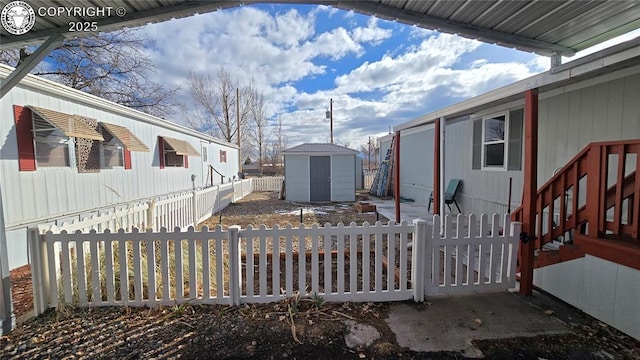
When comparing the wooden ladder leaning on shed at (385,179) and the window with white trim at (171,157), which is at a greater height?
the window with white trim at (171,157)

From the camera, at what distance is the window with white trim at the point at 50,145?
4180 mm

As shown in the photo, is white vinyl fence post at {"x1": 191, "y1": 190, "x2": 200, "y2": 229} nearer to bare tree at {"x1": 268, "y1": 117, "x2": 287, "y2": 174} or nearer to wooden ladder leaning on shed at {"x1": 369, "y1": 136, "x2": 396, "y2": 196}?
wooden ladder leaning on shed at {"x1": 369, "y1": 136, "x2": 396, "y2": 196}

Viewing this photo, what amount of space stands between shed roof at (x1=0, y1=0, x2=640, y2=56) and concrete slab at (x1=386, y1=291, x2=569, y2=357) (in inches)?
114

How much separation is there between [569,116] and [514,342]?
138 inches

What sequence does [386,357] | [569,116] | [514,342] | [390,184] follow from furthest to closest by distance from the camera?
[390,184]
[569,116]
[514,342]
[386,357]

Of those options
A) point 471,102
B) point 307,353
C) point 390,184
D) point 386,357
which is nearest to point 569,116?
point 471,102

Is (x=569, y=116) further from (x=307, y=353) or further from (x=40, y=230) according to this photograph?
(x=40, y=230)

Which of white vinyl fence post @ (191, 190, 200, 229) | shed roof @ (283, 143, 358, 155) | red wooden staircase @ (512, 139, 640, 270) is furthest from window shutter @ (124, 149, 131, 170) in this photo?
red wooden staircase @ (512, 139, 640, 270)

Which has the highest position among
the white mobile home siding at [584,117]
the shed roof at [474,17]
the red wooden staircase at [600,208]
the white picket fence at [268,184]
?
the shed roof at [474,17]

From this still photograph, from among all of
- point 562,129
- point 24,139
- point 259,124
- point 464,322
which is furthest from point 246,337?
point 259,124

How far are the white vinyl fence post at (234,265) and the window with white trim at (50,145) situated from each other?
3.98 meters

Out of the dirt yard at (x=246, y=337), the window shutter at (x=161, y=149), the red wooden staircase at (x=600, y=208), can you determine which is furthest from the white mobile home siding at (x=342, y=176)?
the dirt yard at (x=246, y=337)

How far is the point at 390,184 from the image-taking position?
12.7m

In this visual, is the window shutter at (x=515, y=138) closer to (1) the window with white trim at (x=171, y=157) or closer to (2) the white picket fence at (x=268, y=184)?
(1) the window with white trim at (x=171, y=157)
